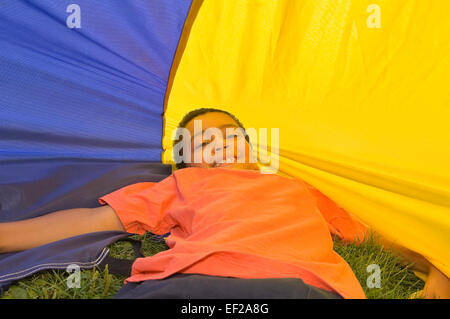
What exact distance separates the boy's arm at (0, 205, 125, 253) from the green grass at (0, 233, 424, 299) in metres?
0.08

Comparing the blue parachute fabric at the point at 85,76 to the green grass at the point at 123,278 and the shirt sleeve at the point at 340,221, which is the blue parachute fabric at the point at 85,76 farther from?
the shirt sleeve at the point at 340,221

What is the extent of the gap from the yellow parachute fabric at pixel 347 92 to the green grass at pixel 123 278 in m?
0.08

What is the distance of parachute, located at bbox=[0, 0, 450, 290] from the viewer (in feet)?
4.22

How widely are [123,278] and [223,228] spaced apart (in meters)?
0.29

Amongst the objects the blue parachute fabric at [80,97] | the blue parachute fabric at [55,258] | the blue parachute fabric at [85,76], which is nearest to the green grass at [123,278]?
the blue parachute fabric at [55,258]

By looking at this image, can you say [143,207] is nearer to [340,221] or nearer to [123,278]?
[123,278]

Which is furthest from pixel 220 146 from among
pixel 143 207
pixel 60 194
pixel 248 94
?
pixel 60 194

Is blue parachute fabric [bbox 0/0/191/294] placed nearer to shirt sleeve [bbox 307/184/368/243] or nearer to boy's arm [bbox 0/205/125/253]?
boy's arm [bbox 0/205/125/253]

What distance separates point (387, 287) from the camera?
113 cm

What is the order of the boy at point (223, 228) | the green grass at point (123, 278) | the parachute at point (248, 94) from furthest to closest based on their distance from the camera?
the parachute at point (248, 94), the green grass at point (123, 278), the boy at point (223, 228)

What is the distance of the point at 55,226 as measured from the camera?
1236 mm

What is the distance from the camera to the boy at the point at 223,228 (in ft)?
2.98

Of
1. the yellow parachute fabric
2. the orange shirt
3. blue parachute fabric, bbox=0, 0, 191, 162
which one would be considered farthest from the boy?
blue parachute fabric, bbox=0, 0, 191, 162
